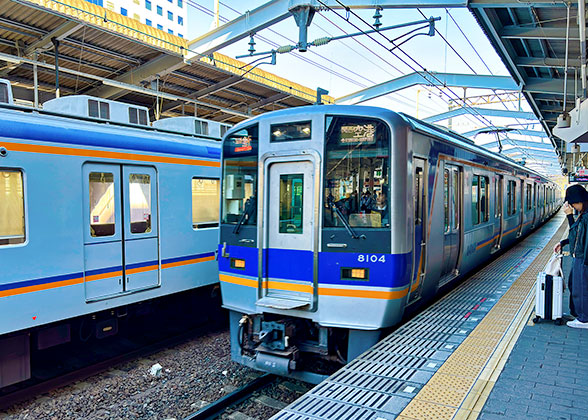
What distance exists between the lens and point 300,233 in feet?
16.6

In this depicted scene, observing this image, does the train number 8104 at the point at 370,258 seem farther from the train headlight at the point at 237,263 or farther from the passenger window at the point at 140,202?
the passenger window at the point at 140,202

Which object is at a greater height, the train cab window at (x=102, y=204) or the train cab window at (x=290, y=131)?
the train cab window at (x=290, y=131)

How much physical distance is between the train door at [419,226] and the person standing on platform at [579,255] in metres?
1.71

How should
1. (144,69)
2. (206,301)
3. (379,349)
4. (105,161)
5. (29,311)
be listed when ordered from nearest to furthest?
(379,349) < (29,311) < (105,161) < (206,301) < (144,69)

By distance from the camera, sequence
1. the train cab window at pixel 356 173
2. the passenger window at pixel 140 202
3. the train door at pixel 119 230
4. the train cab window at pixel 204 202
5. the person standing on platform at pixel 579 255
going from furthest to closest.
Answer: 1. the train cab window at pixel 204 202
2. the passenger window at pixel 140 202
3. the train door at pixel 119 230
4. the person standing on platform at pixel 579 255
5. the train cab window at pixel 356 173

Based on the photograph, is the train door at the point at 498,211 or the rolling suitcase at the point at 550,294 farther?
the train door at the point at 498,211

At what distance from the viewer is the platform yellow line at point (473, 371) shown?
3337mm

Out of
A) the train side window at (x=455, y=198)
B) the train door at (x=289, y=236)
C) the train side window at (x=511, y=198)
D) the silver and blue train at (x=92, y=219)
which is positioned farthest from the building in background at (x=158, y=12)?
the train door at (x=289, y=236)

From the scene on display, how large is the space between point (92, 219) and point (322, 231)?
127 inches

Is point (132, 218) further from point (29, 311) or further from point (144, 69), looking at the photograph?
point (144, 69)

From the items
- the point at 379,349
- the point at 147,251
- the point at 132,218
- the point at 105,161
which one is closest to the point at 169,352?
the point at 147,251

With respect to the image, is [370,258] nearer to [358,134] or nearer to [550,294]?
[358,134]

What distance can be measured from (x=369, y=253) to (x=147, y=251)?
368cm

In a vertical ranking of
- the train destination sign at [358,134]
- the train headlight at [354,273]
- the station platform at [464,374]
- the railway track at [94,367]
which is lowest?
the railway track at [94,367]
